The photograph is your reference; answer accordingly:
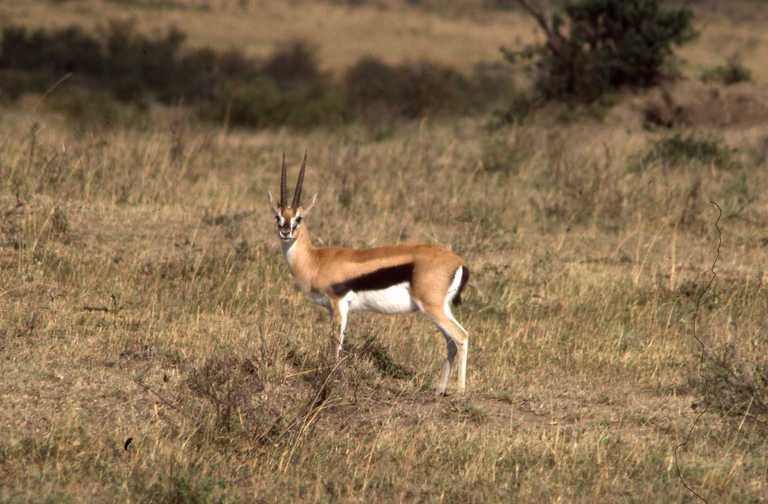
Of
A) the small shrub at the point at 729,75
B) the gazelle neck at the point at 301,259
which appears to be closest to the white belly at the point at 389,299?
the gazelle neck at the point at 301,259

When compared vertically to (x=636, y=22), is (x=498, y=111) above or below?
below

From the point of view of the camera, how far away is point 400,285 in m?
7.52

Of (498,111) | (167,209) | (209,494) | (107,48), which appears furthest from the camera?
(107,48)

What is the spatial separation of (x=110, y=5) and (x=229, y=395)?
34312 mm

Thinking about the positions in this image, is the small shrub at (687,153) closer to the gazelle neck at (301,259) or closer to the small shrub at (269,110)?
the small shrub at (269,110)

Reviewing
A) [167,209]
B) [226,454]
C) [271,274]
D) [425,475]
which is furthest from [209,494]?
[167,209]

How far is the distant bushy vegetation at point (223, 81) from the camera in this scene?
1939cm

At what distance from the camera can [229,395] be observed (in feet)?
21.1

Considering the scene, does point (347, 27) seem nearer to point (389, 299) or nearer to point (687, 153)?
point (687, 153)

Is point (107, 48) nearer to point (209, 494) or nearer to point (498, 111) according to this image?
point (498, 111)

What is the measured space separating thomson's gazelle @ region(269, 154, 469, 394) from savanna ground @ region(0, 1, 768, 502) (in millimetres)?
304

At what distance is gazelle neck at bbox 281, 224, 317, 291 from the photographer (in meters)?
8.09

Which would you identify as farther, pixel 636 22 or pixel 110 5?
pixel 110 5

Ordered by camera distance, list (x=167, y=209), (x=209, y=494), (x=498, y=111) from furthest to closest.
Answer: (x=498, y=111)
(x=167, y=209)
(x=209, y=494)
